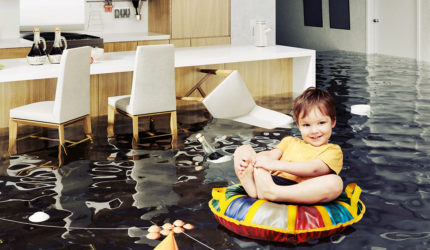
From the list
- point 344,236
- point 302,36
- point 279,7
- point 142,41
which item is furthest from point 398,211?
point 279,7

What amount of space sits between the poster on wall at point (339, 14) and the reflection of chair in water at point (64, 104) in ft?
29.9

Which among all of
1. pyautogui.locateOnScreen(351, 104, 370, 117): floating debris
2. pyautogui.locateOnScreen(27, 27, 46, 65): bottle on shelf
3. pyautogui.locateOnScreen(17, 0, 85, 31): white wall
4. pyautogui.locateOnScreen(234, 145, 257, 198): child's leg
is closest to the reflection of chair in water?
pyautogui.locateOnScreen(27, 27, 46, 65): bottle on shelf

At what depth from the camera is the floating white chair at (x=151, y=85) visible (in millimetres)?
5252

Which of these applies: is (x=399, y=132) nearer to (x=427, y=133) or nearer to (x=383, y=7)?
(x=427, y=133)

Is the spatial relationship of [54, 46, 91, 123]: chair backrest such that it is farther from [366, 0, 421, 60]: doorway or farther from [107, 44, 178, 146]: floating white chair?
[366, 0, 421, 60]: doorway

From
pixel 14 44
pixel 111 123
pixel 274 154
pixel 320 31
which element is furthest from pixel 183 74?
pixel 320 31

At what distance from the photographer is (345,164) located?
4672 millimetres

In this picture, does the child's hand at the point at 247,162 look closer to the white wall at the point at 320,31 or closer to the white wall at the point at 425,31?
the white wall at the point at 425,31

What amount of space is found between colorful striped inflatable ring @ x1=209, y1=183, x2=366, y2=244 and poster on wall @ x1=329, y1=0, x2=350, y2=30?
10417 mm

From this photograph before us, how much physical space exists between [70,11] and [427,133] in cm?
456

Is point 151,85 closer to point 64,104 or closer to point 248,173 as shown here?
point 64,104

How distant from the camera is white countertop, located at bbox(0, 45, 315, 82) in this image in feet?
16.5

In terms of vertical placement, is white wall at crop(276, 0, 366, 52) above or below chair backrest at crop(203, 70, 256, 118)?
above

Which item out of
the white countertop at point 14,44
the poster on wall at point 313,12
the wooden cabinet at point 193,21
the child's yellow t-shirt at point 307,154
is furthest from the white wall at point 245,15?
the poster on wall at point 313,12
